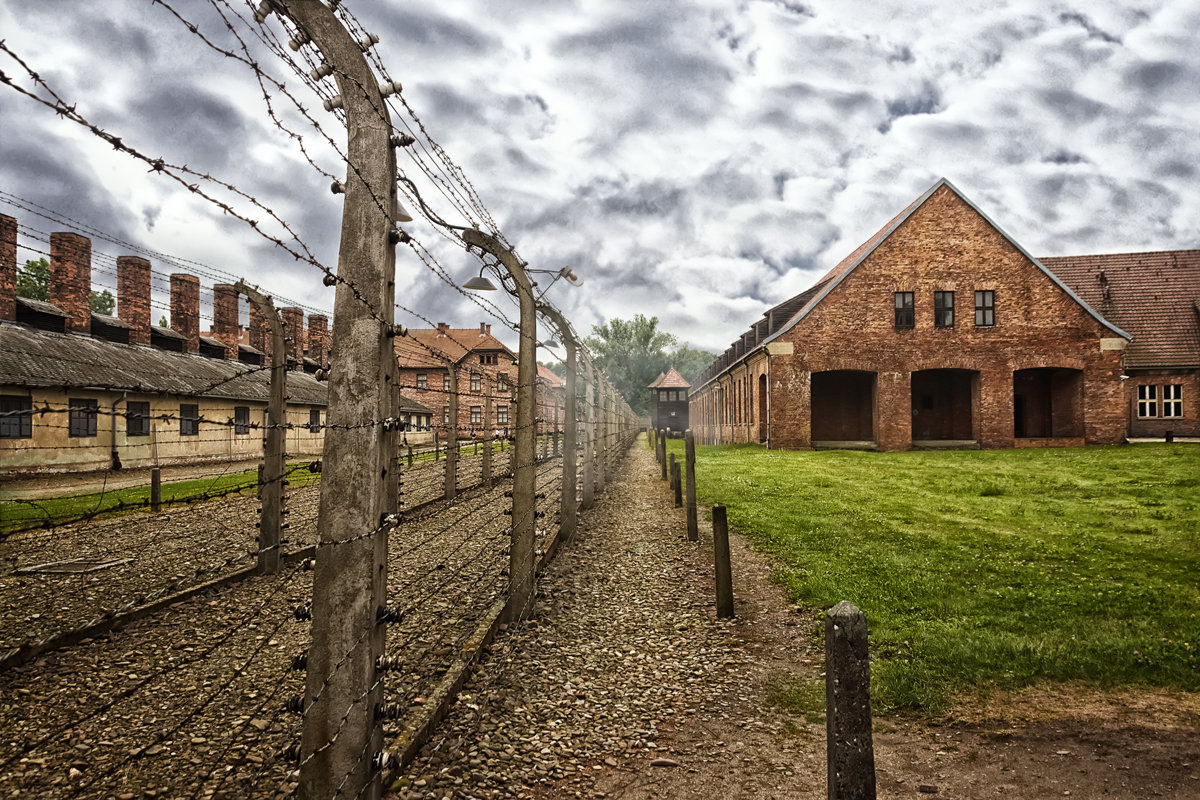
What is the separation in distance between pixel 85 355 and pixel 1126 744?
2636 cm

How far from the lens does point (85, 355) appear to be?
2086 cm

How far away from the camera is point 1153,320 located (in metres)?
32.0

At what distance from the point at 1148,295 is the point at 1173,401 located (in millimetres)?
5668

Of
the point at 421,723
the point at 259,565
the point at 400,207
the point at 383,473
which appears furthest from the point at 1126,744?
the point at 259,565

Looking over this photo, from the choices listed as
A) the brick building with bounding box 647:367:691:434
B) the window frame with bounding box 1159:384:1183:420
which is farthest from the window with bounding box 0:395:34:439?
the brick building with bounding box 647:367:691:434

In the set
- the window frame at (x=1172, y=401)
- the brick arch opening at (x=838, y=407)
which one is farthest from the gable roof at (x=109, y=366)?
the window frame at (x=1172, y=401)

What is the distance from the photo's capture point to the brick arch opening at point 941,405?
29516mm

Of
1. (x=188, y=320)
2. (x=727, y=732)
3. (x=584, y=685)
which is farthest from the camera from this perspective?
(x=188, y=320)

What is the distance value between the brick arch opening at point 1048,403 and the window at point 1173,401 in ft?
24.0

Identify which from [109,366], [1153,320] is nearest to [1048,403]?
[1153,320]

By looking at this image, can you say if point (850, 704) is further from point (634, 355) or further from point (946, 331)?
point (634, 355)

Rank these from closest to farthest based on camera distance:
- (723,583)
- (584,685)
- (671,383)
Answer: (584,685), (723,583), (671,383)

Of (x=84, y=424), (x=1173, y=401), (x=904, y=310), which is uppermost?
(x=904, y=310)

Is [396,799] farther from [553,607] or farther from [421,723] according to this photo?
[553,607]
